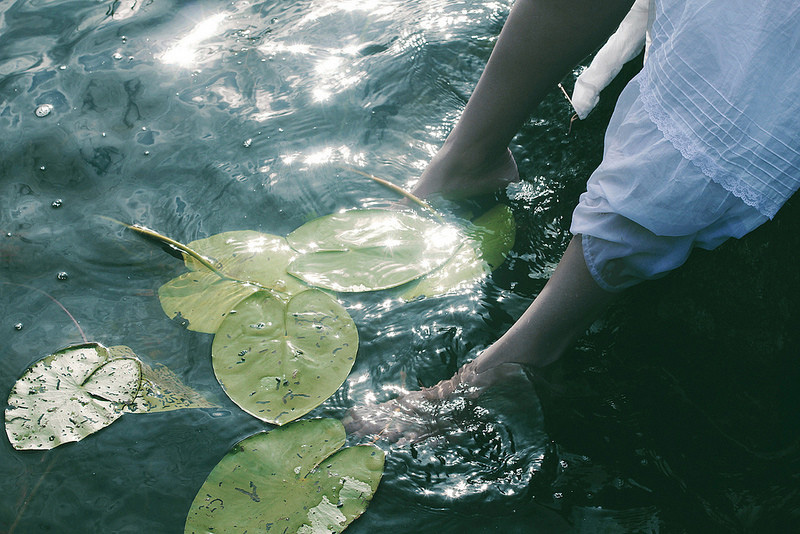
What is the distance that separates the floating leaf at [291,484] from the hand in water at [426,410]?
46mm

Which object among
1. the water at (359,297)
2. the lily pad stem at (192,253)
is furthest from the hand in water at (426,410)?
the lily pad stem at (192,253)

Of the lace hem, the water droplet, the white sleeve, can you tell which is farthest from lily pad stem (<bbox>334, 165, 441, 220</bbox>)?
the water droplet

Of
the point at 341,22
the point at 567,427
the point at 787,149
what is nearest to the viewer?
the point at 787,149

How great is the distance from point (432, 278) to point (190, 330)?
0.57 metres

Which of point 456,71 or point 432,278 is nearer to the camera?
point 432,278

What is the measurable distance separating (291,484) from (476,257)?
0.70 metres

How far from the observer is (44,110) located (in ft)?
6.25

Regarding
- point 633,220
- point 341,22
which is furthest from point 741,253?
point 341,22

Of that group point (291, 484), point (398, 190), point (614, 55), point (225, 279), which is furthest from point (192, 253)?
point (614, 55)

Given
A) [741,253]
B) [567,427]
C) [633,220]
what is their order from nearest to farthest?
[633,220] → [741,253] → [567,427]

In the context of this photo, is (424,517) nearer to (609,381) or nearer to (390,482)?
(390,482)

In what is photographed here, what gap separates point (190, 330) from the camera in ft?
4.57

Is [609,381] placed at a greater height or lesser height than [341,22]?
lesser

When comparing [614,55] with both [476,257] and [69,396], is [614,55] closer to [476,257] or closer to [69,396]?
[476,257]
